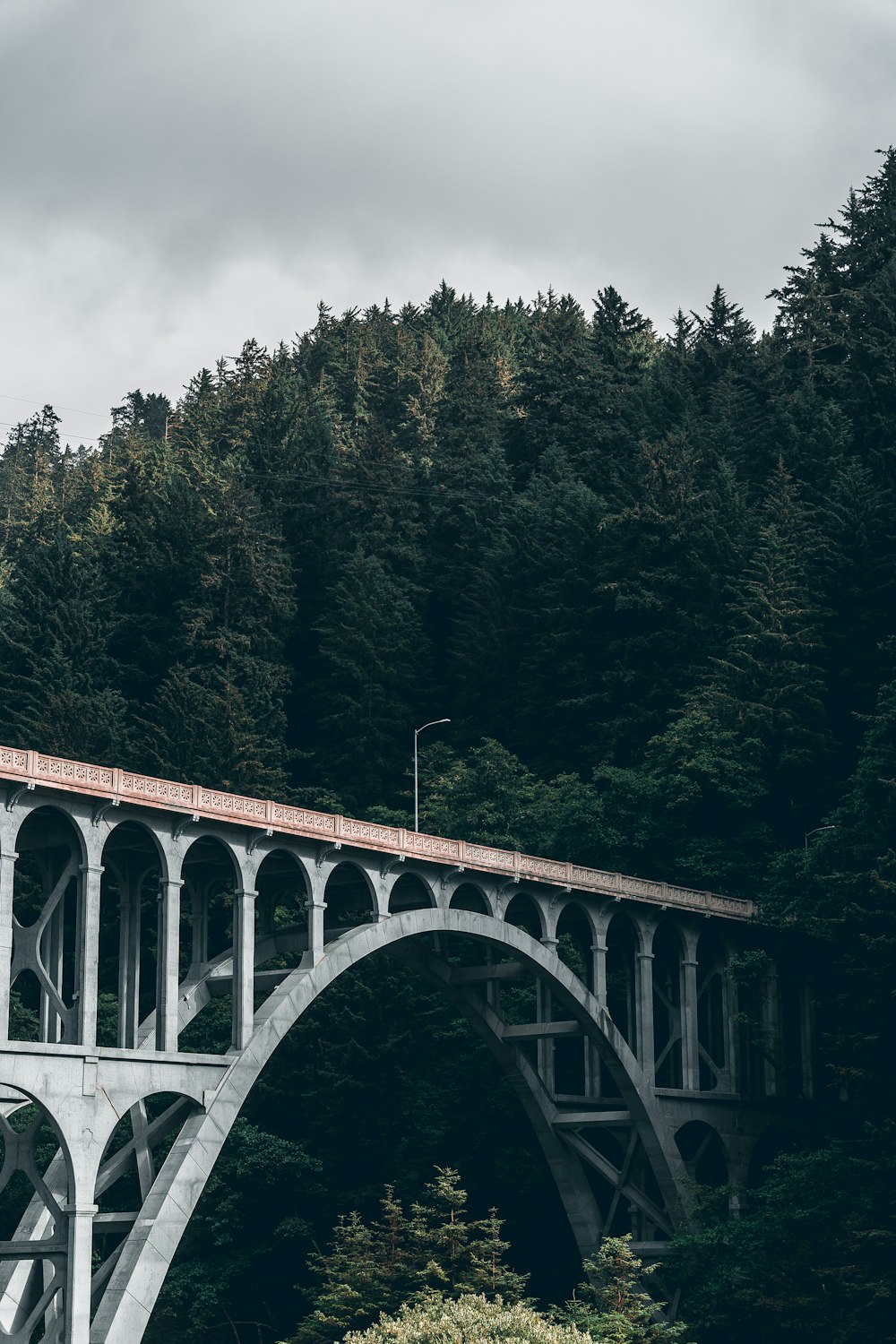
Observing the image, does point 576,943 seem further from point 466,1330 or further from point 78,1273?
point 78,1273

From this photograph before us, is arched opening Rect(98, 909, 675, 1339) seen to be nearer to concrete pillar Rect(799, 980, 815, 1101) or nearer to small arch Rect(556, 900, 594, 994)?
small arch Rect(556, 900, 594, 994)

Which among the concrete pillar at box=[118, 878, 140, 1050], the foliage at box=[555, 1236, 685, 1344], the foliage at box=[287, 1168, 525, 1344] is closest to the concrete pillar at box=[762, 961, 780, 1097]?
the foliage at box=[555, 1236, 685, 1344]

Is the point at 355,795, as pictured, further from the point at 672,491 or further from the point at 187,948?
the point at 672,491

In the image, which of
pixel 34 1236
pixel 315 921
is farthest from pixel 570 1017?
pixel 34 1236

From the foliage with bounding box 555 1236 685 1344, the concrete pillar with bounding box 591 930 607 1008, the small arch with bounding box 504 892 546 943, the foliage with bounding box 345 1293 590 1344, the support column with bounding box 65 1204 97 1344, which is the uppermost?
the small arch with bounding box 504 892 546 943

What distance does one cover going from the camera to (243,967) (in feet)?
146

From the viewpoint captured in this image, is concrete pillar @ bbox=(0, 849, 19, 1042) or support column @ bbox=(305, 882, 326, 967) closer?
concrete pillar @ bbox=(0, 849, 19, 1042)

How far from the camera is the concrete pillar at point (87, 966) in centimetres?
3916

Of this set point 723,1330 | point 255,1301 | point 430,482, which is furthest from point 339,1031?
point 430,482

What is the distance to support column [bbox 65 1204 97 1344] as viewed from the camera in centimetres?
3744

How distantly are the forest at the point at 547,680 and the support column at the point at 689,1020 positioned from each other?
313 centimetres

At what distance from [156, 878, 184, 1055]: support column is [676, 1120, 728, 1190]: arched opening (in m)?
24.4

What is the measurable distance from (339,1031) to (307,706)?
70.9 ft

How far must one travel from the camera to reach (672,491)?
255ft
